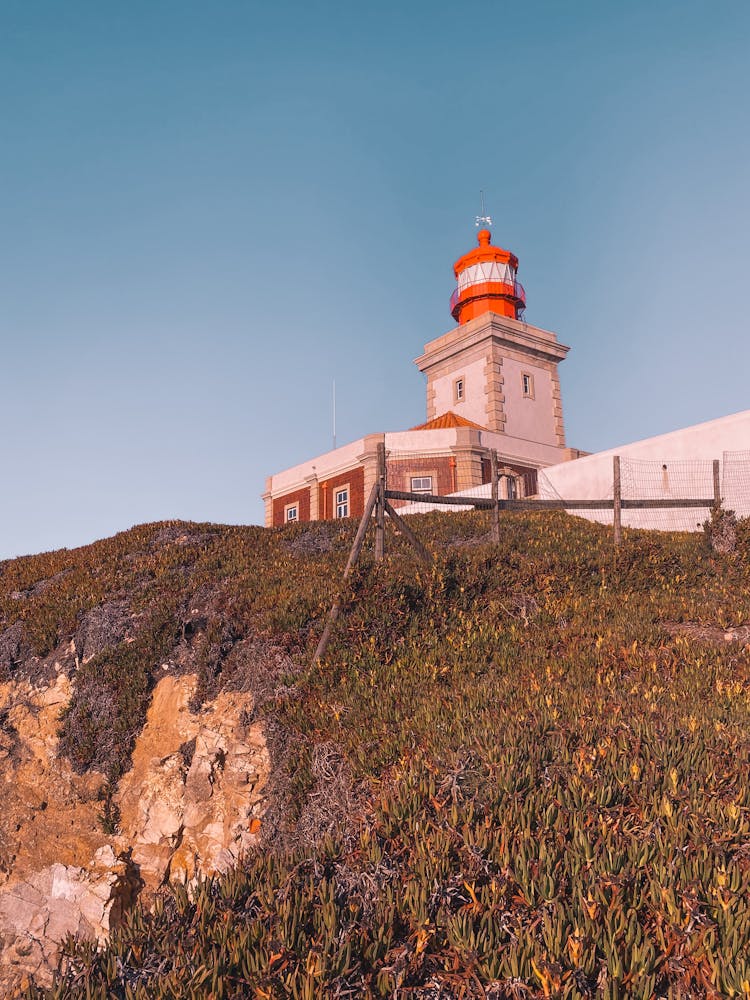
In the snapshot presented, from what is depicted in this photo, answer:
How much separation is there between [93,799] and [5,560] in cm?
1124

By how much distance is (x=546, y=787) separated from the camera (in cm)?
553

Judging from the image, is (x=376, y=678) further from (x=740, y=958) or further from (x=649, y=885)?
(x=740, y=958)

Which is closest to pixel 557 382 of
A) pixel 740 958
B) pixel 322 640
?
pixel 322 640

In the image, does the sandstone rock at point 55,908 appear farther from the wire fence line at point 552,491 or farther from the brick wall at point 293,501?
the brick wall at point 293,501

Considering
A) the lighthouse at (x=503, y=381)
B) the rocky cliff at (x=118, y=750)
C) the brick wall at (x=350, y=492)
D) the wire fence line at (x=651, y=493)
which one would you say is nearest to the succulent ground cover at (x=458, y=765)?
the rocky cliff at (x=118, y=750)

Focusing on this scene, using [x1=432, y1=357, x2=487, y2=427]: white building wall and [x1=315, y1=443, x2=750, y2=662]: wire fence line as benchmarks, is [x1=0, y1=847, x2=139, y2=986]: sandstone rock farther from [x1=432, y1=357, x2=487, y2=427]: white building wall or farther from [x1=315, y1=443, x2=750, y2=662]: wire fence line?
[x1=432, y1=357, x2=487, y2=427]: white building wall

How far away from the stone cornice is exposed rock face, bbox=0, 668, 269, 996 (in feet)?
95.2

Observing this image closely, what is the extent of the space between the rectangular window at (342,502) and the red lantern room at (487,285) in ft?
47.8

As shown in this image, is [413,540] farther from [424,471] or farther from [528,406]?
[528,406]

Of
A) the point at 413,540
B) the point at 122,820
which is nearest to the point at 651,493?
the point at 413,540

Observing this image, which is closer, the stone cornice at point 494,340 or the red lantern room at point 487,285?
the stone cornice at point 494,340

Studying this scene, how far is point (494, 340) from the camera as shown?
3597 cm

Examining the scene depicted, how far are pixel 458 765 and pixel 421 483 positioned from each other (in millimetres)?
25738

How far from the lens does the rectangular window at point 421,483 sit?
31312 mm
